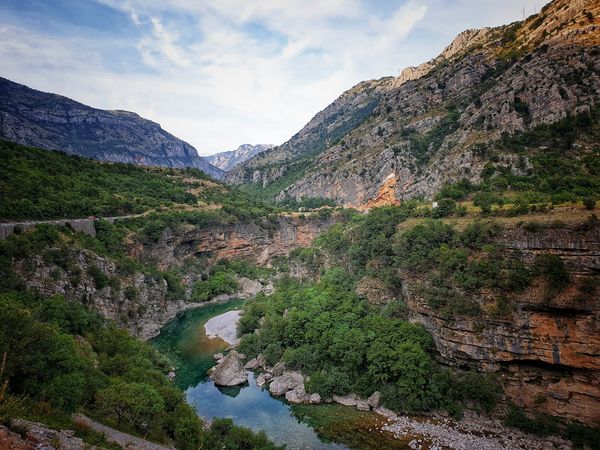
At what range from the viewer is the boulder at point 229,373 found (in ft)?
118

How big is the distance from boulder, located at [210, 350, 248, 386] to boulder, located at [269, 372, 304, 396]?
3.81 m

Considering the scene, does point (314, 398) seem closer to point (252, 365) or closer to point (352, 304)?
point (252, 365)

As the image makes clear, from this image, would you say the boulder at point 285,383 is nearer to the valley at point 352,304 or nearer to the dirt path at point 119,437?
the valley at point 352,304

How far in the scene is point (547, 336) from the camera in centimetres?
2678

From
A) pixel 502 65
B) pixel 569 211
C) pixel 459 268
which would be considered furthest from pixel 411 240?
pixel 502 65

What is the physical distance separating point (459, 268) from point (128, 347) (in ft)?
105

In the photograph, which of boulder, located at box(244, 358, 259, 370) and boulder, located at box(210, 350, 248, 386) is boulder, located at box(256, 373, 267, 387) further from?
boulder, located at box(244, 358, 259, 370)

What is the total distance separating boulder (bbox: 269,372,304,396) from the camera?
111 feet

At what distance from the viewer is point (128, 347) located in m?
33.2

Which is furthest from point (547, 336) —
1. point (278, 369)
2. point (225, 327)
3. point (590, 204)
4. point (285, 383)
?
point (225, 327)

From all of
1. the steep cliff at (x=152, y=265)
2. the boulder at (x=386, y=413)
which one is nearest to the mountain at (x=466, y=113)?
Answer: the steep cliff at (x=152, y=265)

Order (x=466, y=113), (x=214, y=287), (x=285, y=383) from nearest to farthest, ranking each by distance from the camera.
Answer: (x=285, y=383) → (x=214, y=287) → (x=466, y=113)

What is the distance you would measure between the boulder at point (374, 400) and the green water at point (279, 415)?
36.6 inches

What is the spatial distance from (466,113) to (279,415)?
6841cm
